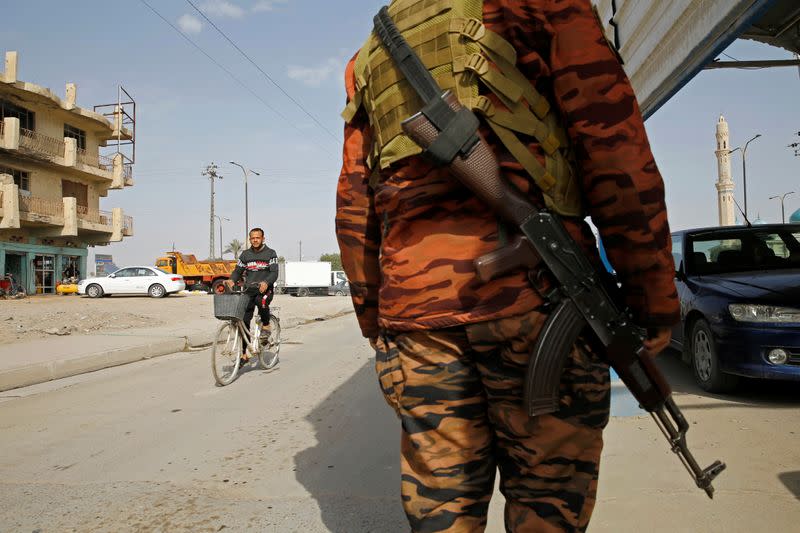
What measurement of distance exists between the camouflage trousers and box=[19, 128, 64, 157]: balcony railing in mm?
34474

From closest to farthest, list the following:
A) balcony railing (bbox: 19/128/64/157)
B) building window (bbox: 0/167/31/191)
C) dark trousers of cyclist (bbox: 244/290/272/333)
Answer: dark trousers of cyclist (bbox: 244/290/272/333), balcony railing (bbox: 19/128/64/157), building window (bbox: 0/167/31/191)

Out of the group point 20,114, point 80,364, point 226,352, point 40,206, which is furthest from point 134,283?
point 226,352

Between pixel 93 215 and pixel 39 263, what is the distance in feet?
16.2

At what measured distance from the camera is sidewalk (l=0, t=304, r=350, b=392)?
7047mm

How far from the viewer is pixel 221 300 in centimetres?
653

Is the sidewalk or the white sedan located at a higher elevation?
the white sedan

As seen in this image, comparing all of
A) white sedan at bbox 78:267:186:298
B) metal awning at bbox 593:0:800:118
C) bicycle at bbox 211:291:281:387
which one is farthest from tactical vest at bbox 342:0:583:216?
white sedan at bbox 78:267:186:298

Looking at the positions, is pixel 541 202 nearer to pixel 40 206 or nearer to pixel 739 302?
pixel 739 302

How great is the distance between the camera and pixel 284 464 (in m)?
3.54

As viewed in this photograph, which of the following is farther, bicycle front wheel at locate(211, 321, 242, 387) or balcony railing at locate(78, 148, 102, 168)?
balcony railing at locate(78, 148, 102, 168)

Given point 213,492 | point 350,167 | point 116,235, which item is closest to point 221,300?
point 213,492

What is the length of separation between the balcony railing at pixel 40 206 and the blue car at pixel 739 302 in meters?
32.3

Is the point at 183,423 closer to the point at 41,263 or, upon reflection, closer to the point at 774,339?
the point at 774,339

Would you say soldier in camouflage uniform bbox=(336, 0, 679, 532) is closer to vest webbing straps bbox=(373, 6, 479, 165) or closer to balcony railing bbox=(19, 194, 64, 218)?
vest webbing straps bbox=(373, 6, 479, 165)
